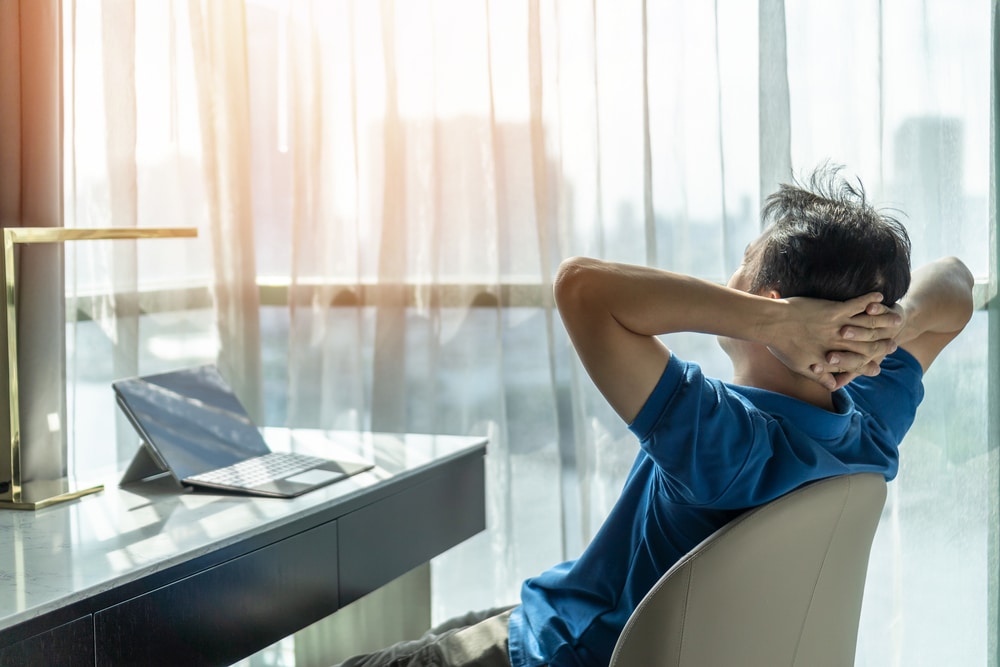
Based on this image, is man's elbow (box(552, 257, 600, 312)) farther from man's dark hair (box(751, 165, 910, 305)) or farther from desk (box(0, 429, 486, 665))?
desk (box(0, 429, 486, 665))

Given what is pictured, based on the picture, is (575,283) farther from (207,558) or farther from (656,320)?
(207,558)

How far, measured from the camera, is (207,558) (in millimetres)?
1298

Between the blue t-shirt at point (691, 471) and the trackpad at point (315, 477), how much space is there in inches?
15.6

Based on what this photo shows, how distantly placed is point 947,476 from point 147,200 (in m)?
1.78

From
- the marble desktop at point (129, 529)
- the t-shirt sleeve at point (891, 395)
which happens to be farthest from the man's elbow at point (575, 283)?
the marble desktop at point (129, 529)

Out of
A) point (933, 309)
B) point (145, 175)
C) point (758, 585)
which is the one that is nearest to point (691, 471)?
point (758, 585)

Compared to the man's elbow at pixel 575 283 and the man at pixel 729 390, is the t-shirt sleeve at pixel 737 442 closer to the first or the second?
the man at pixel 729 390

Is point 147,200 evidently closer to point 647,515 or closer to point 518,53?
point 518,53

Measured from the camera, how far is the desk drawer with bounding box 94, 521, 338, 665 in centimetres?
119

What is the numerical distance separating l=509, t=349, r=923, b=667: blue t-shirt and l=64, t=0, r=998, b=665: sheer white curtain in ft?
2.17

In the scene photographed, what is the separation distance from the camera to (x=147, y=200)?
7.74 feet

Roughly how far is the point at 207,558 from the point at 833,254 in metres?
0.83

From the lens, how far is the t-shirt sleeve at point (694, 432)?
1045mm

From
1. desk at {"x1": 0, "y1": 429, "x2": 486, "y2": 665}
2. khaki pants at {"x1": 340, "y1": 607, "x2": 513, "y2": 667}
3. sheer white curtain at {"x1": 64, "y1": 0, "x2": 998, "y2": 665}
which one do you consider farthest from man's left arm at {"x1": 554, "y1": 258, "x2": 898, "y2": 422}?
sheer white curtain at {"x1": 64, "y1": 0, "x2": 998, "y2": 665}
